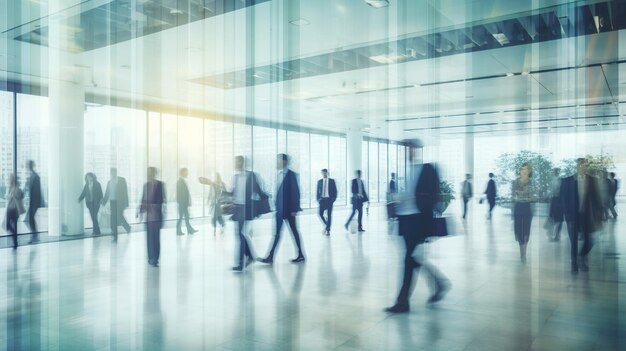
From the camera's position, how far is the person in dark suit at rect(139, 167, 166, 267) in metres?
7.36

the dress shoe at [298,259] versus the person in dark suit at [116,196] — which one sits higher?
the person in dark suit at [116,196]

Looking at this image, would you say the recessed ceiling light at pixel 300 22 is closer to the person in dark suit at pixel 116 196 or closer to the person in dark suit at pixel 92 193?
the person in dark suit at pixel 116 196

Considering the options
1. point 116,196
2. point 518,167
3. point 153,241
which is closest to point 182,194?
point 116,196

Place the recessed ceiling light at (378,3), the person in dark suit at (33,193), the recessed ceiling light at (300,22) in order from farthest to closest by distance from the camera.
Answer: the person in dark suit at (33,193)
the recessed ceiling light at (300,22)
the recessed ceiling light at (378,3)

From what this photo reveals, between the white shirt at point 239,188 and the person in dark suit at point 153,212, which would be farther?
the person in dark suit at point 153,212

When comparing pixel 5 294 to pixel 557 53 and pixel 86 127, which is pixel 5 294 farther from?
pixel 557 53

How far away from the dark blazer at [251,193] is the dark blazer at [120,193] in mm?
4527

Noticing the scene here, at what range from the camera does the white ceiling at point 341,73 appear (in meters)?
7.62

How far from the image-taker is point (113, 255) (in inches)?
334

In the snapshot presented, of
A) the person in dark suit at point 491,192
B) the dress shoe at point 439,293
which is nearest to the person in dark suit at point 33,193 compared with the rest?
the dress shoe at point 439,293

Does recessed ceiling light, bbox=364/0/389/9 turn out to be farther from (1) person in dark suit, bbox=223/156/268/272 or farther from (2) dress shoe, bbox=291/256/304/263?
(2) dress shoe, bbox=291/256/304/263

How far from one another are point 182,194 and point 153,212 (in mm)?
3456

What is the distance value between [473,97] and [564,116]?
771 cm

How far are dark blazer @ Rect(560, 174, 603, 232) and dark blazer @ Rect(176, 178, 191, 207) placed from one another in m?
7.75
